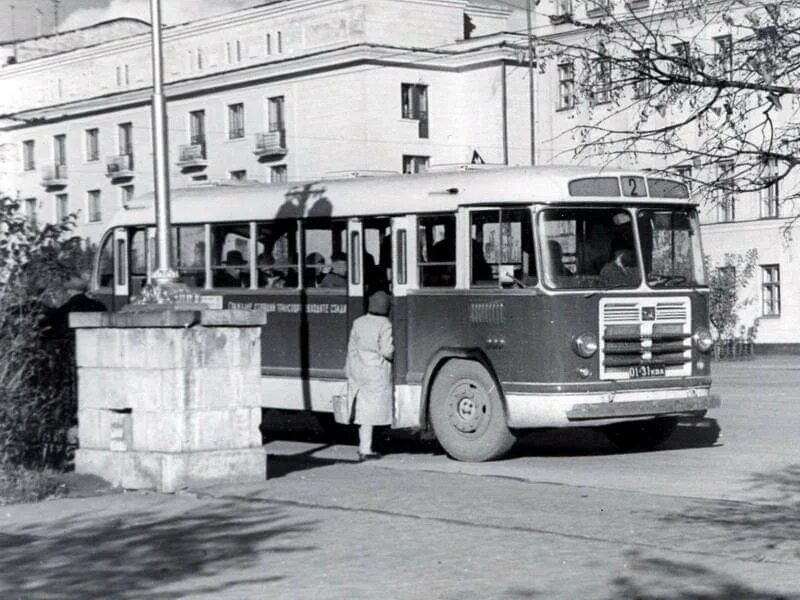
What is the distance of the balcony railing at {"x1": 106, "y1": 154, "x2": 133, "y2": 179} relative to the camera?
255ft

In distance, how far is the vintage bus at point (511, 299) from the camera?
651 inches

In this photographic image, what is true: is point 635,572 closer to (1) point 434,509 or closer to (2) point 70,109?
(1) point 434,509

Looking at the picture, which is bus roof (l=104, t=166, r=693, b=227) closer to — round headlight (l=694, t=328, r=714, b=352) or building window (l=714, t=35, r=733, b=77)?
round headlight (l=694, t=328, r=714, b=352)

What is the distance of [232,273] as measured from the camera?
19.8 meters

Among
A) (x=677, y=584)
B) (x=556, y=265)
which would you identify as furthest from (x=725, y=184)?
(x=556, y=265)

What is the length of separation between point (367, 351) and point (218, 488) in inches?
140

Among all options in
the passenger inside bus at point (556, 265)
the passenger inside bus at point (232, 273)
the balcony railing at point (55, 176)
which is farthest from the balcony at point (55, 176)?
the passenger inside bus at point (556, 265)

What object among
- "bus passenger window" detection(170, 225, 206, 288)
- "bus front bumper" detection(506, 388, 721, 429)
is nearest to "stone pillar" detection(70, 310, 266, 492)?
"bus front bumper" detection(506, 388, 721, 429)

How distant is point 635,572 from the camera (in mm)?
9461

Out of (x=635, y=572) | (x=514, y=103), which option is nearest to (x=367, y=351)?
(x=635, y=572)

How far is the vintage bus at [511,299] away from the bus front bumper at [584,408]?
2 centimetres

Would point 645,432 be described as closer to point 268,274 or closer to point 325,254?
point 325,254

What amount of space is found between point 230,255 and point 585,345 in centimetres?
529

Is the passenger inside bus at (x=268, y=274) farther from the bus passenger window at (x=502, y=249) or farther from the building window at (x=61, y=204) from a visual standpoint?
the building window at (x=61, y=204)
